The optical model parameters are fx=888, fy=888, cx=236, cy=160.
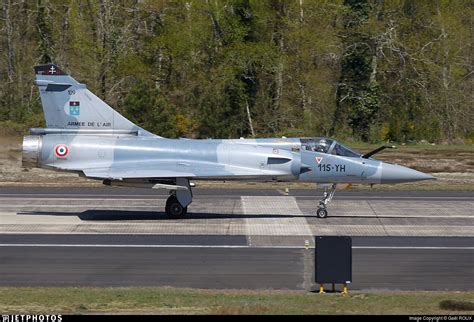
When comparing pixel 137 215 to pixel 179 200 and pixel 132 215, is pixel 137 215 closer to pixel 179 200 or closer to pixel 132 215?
pixel 132 215

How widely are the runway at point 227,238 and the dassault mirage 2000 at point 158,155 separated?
124cm

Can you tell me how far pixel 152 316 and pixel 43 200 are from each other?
56.8ft

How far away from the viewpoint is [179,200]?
2562 centimetres

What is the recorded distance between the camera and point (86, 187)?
33.9 m

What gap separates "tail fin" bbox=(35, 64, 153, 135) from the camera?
25719 mm

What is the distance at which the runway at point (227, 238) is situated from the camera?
17.6m

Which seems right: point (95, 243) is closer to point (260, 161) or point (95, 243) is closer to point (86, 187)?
point (260, 161)

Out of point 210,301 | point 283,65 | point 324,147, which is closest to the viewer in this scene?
point 210,301

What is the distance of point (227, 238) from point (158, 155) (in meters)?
4.35

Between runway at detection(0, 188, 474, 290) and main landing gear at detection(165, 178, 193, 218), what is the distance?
1.39 feet
